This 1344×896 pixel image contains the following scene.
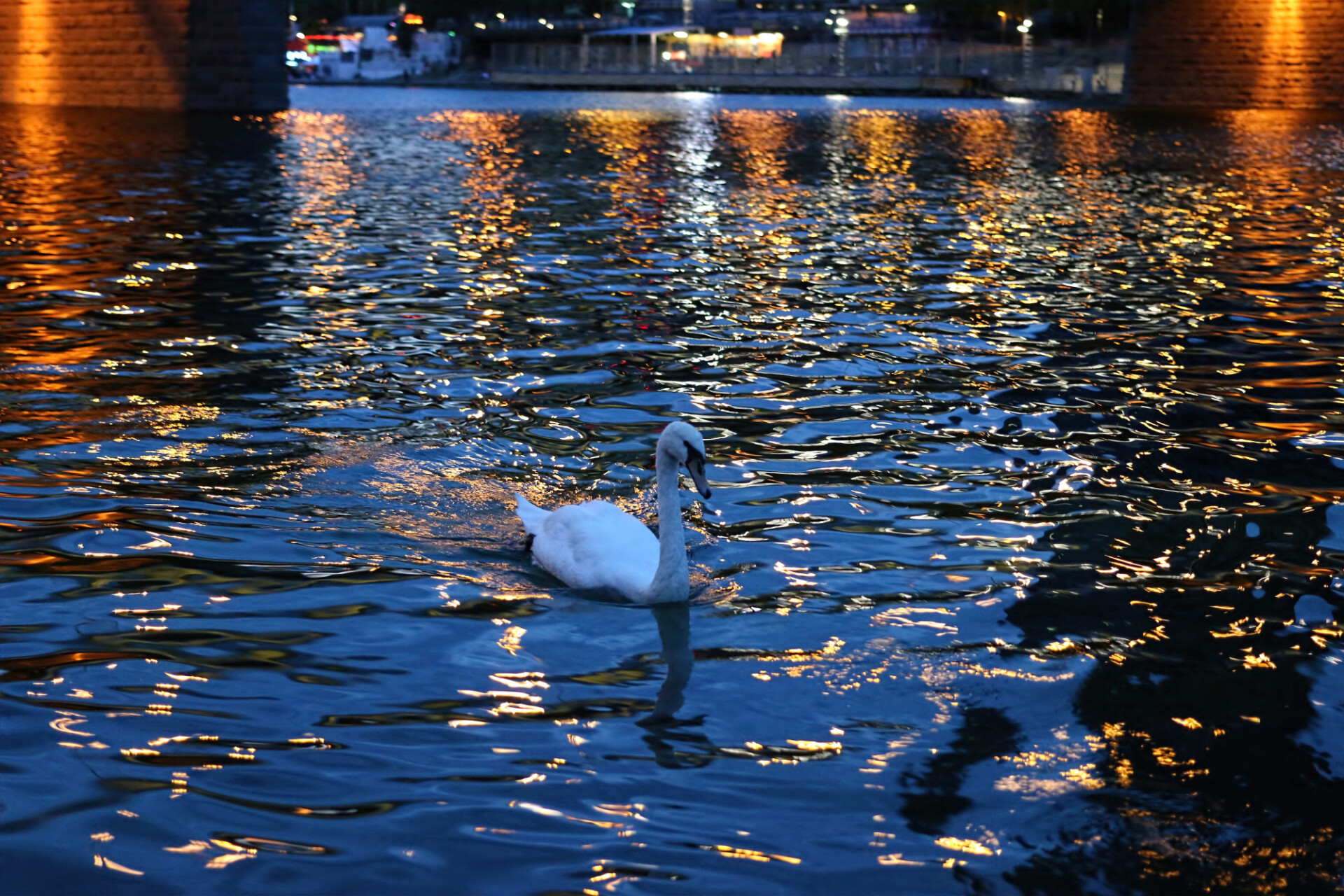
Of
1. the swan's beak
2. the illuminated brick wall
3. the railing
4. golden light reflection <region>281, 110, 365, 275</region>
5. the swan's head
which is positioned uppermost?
the railing

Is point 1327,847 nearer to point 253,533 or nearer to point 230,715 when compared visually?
point 230,715

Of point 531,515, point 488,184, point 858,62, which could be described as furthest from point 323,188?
point 858,62

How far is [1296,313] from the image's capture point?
12930 millimetres

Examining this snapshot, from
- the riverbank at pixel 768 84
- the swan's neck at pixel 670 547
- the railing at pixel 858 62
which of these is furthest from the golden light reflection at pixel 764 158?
the railing at pixel 858 62

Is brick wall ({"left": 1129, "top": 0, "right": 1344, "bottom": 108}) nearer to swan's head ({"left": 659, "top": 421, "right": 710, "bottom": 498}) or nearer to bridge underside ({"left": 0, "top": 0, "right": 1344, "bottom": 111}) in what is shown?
bridge underside ({"left": 0, "top": 0, "right": 1344, "bottom": 111})

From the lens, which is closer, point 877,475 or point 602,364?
point 877,475

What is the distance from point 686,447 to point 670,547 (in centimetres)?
41

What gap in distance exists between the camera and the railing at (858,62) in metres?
78.4

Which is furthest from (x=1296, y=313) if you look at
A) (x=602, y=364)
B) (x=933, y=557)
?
(x=933, y=557)

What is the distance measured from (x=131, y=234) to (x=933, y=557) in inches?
543

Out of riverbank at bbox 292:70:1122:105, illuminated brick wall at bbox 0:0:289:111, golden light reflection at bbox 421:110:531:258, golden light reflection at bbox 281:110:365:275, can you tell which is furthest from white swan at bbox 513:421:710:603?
riverbank at bbox 292:70:1122:105

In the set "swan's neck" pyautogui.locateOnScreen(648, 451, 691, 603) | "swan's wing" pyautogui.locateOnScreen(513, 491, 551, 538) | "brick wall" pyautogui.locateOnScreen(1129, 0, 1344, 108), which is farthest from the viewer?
"brick wall" pyautogui.locateOnScreen(1129, 0, 1344, 108)

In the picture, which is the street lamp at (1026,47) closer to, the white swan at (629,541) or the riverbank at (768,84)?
the riverbank at (768,84)

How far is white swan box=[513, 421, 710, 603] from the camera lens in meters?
5.91
